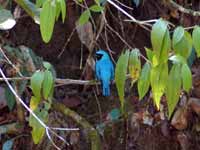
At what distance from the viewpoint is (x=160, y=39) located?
107cm

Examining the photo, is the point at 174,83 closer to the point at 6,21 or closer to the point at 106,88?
the point at 6,21

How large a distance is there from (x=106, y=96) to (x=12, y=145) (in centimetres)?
73

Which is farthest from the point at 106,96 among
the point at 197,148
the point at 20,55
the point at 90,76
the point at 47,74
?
the point at 47,74

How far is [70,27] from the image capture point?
3703mm

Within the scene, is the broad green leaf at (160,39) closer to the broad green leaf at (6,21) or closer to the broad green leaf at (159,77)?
the broad green leaf at (159,77)

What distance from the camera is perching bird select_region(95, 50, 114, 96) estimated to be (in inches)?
128

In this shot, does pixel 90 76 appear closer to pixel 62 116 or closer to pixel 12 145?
pixel 62 116

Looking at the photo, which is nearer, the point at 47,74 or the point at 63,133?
the point at 47,74

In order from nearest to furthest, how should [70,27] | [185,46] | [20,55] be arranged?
[185,46] → [20,55] → [70,27]

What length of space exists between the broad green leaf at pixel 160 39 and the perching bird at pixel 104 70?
6.92ft

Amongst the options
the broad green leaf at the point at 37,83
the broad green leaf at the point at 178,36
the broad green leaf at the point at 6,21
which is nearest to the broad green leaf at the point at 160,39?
the broad green leaf at the point at 178,36

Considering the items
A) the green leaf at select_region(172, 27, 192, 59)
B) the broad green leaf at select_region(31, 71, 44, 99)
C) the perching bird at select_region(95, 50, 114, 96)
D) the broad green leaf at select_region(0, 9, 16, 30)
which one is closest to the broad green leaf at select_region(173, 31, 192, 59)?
the green leaf at select_region(172, 27, 192, 59)

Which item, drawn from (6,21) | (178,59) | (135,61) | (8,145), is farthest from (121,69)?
(8,145)

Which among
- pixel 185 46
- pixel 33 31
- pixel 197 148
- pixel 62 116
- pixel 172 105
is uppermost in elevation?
pixel 185 46
